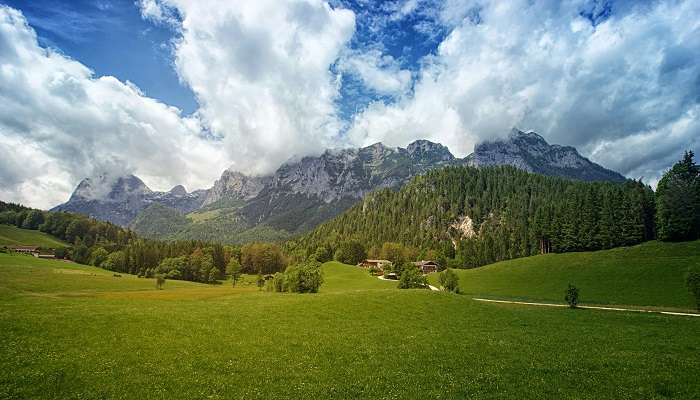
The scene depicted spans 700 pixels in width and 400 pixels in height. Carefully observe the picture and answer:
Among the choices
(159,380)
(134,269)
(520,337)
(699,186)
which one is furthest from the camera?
(134,269)

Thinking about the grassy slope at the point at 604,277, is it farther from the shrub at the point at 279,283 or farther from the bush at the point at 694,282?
the shrub at the point at 279,283

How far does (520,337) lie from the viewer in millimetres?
34281

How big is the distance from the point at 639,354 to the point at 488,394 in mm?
16594

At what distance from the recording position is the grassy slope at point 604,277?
84000mm

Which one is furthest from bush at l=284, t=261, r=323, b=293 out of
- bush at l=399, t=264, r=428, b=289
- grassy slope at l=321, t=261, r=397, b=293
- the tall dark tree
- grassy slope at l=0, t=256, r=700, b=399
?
the tall dark tree

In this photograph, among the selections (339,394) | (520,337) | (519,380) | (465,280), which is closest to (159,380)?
(339,394)

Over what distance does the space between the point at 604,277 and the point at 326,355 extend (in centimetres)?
10146

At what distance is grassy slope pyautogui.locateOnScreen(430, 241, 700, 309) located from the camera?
276 feet

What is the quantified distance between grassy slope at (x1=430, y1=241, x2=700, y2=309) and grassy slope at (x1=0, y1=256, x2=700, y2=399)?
47.8 m

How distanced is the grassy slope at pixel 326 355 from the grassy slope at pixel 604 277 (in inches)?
1881

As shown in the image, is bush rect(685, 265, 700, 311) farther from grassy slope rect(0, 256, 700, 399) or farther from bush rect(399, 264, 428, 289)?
bush rect(399, 264, 428, 289)

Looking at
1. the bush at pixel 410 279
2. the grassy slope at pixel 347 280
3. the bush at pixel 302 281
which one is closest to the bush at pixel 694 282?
the bush at pixel 410 279

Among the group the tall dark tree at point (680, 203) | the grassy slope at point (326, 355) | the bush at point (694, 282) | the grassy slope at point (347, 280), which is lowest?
the grassy slope at point (326, 355)

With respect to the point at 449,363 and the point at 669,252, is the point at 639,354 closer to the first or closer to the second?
the point at 449,363
